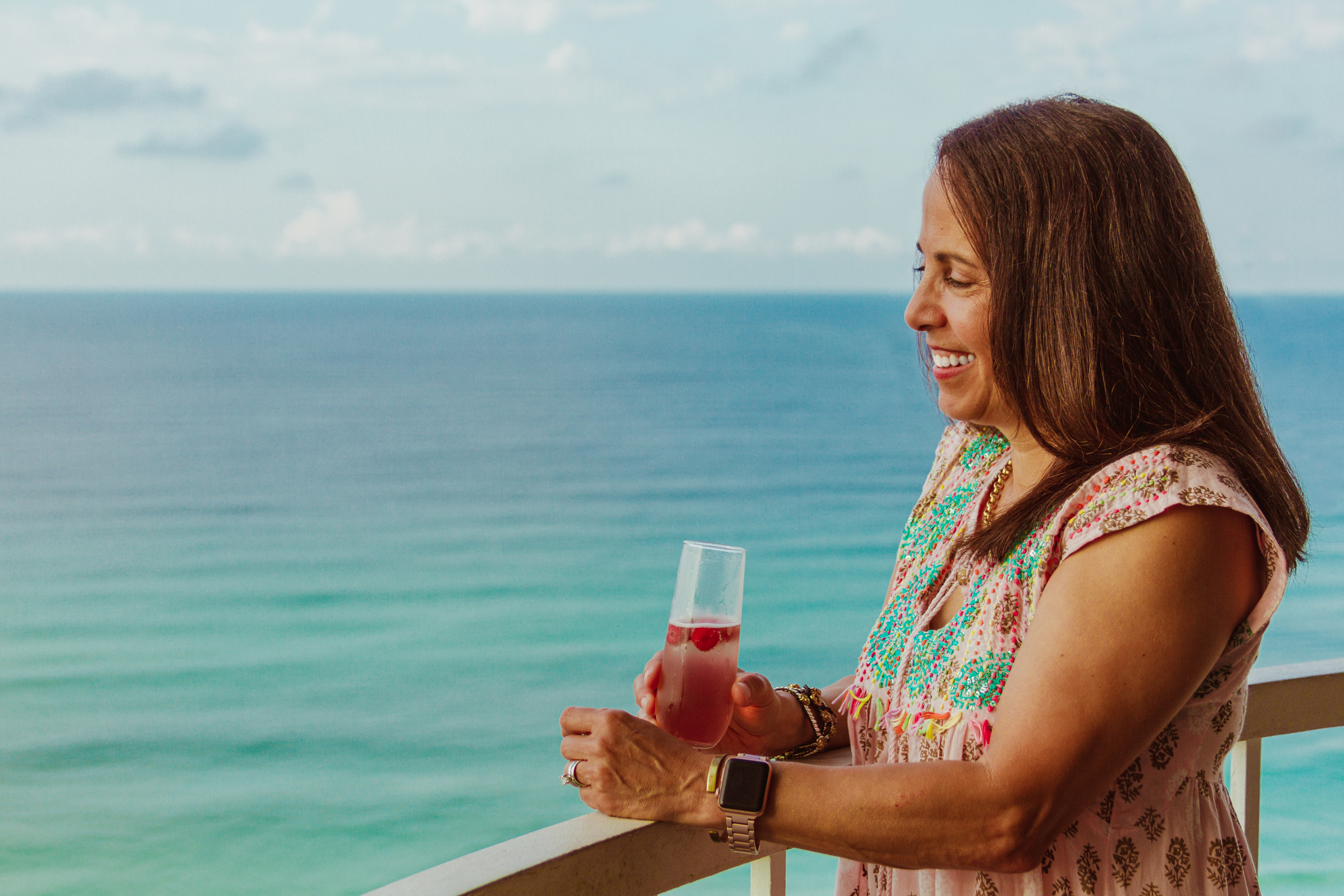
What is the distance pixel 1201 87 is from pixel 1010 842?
3662 cm

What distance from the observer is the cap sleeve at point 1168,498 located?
1.04 metres

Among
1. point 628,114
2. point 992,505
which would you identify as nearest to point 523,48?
point 628,114

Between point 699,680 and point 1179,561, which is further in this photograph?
point 699,680

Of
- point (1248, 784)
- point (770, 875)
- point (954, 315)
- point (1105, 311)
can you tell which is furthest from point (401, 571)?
point (1105, 311)

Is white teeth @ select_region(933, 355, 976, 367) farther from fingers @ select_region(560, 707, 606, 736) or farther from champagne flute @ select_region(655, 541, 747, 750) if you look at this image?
fingers @ select_region(560, 707, 606, 736)

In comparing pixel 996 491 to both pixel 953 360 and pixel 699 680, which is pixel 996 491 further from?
pixel 699 680

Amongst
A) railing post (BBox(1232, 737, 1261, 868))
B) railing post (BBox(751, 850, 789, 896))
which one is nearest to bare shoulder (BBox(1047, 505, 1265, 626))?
railing post (BBox(751, 850, 789, 896))

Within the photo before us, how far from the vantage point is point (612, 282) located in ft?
216

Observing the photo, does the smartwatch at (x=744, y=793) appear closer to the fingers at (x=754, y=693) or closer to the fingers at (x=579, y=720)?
the fingers at (x=579, y=720)

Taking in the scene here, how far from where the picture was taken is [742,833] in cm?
106

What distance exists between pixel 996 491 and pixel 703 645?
425 millimetres

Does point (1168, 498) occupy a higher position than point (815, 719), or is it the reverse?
point (1168, 498)

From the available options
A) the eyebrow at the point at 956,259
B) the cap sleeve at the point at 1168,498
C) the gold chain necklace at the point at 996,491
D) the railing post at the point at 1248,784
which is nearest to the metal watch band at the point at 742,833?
the cap sleeve at the point at 1168,498

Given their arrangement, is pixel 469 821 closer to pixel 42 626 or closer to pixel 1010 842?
pixel 42 626
